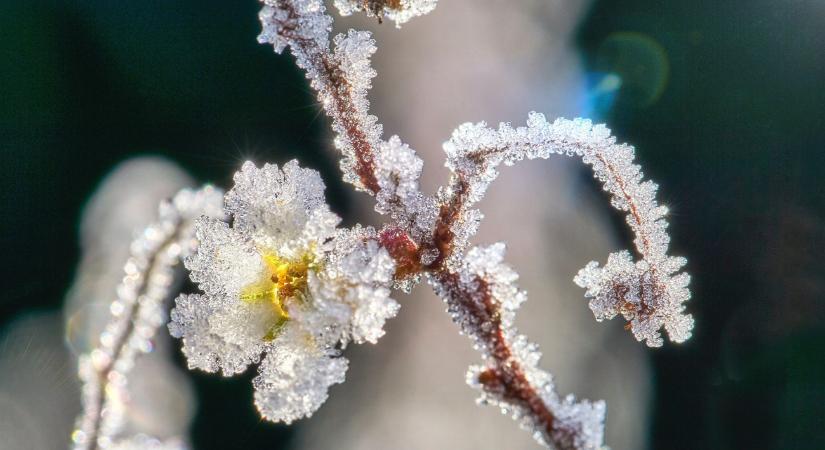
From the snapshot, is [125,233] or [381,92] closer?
[125,233]

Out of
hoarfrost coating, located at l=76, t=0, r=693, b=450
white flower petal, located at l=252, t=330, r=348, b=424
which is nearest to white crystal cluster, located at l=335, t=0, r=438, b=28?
hoarfrost coating, located at l=76, t=0, r=693, b=450

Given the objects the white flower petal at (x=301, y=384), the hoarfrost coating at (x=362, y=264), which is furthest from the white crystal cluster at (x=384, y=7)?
the white flower petal at (x=301, y=384)

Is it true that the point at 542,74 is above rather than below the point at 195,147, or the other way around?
above

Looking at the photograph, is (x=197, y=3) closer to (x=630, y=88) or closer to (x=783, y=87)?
(x=630, y=88)

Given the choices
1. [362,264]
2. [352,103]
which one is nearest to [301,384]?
[362,264]

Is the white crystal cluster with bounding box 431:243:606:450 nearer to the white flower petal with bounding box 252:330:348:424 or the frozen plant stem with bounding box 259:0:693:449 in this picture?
the frozen plant stem with bounding box 259:0:693:449

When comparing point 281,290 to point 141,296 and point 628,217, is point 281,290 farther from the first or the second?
point 628,217

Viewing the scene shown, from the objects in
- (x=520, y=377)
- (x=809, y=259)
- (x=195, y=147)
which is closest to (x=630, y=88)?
(x=809, y=259)
